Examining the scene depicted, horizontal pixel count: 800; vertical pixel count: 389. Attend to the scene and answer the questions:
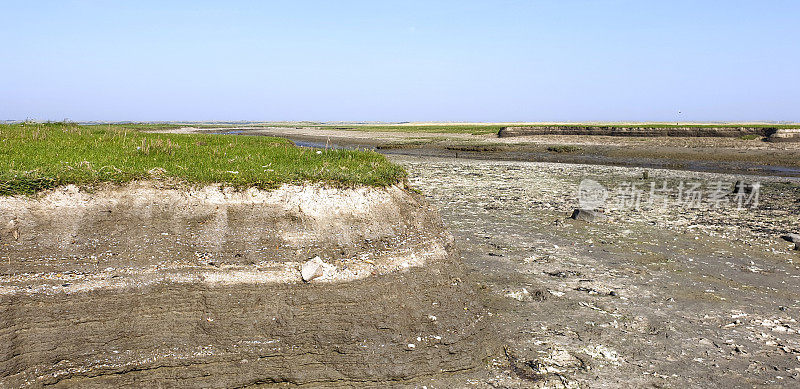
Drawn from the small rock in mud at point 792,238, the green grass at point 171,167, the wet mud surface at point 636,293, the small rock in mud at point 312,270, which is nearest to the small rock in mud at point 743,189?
the wet mud surface at point 636,293

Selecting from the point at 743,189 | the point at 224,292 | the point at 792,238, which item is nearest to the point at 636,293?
the point at 792,238

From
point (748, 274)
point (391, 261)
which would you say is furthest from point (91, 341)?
point (748, 274)

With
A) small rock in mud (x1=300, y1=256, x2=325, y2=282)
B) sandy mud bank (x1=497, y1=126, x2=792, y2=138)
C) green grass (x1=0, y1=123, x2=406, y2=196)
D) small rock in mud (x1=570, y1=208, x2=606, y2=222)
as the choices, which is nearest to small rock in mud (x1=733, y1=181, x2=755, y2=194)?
small rock in mud (x1=570, y1=208, x2=606, y2=222)

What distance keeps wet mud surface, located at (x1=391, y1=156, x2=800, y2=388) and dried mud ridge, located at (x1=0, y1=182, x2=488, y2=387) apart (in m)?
0.81

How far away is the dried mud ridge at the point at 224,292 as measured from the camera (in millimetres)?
5770

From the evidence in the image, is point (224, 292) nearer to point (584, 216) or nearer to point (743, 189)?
point (584, 216)

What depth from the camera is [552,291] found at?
833cm

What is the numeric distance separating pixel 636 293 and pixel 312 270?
5.44 m

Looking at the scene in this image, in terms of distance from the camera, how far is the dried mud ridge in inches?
227

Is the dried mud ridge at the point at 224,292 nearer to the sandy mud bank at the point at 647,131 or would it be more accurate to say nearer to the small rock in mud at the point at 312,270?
the small rock in mud at the point at 312,270

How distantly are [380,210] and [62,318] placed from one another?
6024 mm

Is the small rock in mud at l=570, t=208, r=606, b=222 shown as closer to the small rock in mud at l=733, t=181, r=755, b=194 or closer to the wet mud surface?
the wet mud surface

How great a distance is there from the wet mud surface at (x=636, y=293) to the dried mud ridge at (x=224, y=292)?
811 mm

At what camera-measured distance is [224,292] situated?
24.1ft
